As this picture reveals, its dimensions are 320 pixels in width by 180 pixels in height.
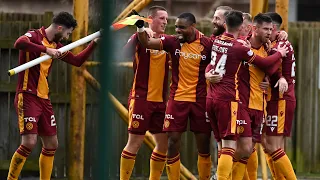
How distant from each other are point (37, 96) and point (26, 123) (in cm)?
36

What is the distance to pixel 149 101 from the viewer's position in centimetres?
968

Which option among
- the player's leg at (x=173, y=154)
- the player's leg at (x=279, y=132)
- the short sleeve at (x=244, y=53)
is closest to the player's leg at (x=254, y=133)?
the player's leg at (x=279, y=132)

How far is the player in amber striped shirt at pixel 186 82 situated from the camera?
369 inches

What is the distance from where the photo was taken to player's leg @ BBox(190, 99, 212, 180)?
31.1 ft

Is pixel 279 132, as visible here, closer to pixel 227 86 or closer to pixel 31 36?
pixel 227 86

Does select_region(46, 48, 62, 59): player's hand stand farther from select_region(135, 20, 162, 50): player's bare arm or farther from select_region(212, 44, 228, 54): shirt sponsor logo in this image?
select_region(212, 44, 228, 54): shirt sponsor logo

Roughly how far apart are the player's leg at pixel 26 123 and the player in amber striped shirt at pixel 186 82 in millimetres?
1577

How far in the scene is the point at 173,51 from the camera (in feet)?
30.8

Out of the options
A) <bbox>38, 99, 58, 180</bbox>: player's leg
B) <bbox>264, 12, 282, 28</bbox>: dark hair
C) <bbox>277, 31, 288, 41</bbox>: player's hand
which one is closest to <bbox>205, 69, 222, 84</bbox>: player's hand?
<bbox>277, 31, 288, 41</bbox>: player's hand

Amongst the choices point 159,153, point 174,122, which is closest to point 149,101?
point 174,122

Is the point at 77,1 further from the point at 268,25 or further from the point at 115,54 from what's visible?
the point at 115,54

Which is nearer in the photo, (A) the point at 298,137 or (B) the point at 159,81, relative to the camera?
(B) the point at 159,81

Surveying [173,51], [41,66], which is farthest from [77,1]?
[173,51]

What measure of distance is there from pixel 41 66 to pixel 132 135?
4.56 ft
